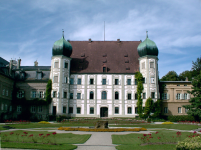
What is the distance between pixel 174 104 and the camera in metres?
50.2

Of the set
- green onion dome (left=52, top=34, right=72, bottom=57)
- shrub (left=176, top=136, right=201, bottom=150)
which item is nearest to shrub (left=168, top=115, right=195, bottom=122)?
green onion dome (left=52, top=34, right=72, bottom=57)

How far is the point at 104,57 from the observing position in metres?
53.2

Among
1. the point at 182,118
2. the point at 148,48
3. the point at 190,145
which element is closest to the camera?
the point at 190,145

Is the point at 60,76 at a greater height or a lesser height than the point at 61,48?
lesser

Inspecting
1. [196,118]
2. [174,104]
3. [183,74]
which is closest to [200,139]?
[196,118]

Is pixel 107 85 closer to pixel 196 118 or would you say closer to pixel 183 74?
pixel 196 118

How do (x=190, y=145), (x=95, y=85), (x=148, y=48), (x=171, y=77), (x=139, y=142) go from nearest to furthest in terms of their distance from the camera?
(x=190, y=145), (x=139, y=142), (x=148, y=48), (x=95, y=85), (x=171, y=77)

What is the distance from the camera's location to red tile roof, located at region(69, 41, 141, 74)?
168 feet

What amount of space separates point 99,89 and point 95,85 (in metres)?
1.22

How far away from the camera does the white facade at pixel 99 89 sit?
4847 cm

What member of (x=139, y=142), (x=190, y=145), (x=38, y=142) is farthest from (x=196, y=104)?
(x=190, y=145)

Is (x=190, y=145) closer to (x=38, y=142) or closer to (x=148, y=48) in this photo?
(x=38, y=142)

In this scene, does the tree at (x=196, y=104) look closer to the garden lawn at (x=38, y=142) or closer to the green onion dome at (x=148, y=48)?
the green onion dome at (x=148, y=48)

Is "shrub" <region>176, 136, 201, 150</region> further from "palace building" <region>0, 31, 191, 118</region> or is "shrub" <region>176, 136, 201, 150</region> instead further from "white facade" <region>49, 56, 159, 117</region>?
"white facade" <region>49, 56, 159, 117</region>
